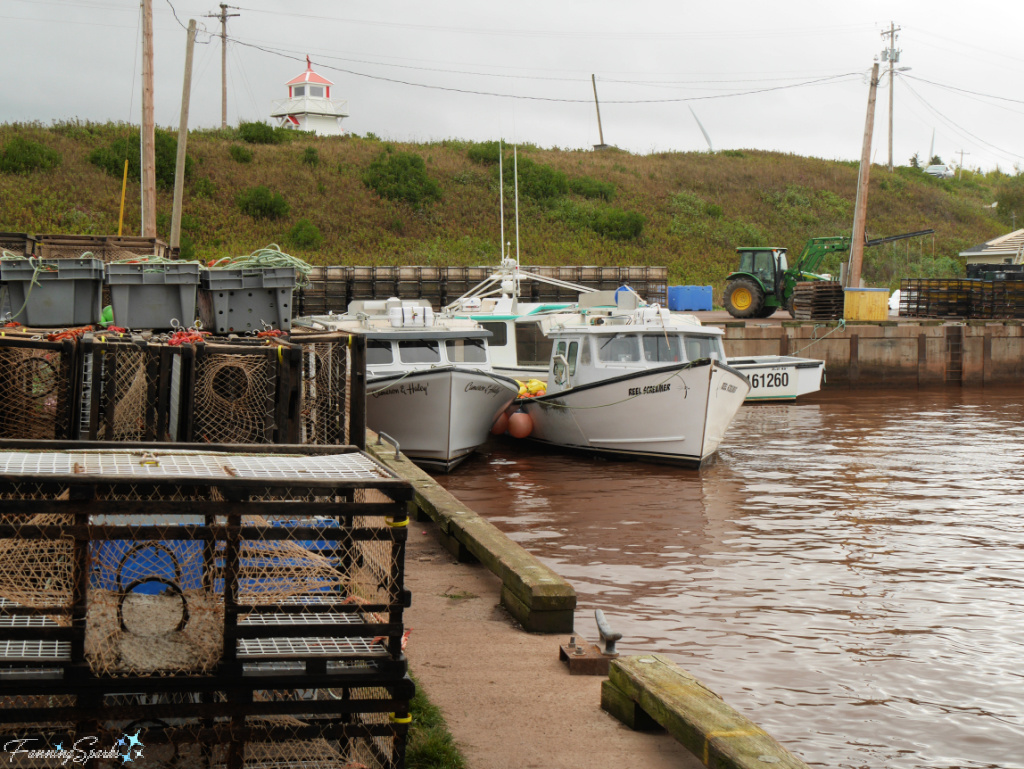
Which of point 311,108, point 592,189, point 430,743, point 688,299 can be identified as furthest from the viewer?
point 311,108

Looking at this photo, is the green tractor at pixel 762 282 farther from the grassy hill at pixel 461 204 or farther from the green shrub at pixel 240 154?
the green shrub at pixel 240 154

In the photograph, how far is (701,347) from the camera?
50.4 ft

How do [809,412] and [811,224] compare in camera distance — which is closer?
[809,412]

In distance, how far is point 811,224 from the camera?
2068 inches

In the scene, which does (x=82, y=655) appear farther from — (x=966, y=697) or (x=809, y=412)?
(x=809, y=412)

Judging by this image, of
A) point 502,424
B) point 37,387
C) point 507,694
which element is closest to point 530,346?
point 502,424

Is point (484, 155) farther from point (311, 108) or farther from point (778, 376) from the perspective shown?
point (778, 376)

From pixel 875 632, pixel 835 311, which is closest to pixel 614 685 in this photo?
pixel 875 632

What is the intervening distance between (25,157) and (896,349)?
35201 millimetres

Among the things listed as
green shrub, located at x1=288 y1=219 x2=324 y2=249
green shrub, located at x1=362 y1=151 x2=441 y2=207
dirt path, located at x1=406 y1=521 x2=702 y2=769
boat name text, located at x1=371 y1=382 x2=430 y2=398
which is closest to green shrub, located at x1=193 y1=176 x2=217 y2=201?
green shrub, located at x1=288 y1=219 x2=324 y2=249

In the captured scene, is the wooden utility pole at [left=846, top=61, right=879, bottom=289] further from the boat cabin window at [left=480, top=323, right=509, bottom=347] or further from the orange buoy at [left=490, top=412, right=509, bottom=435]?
the orange buoy at [left=490, top=412, right=509, bottom=435]

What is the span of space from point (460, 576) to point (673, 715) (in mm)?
3305

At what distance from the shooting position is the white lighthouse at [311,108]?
2425 inches

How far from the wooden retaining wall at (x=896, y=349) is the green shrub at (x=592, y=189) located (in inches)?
969
